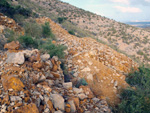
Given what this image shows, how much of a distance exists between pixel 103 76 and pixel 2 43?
3.73 meters

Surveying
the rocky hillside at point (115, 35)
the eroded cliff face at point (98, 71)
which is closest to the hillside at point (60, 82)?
the eroded cliff face at point (98, 71)

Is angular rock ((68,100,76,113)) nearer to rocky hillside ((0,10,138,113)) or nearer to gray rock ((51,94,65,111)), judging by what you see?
rocky hillside ((0,10,138,113))

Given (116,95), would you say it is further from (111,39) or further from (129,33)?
(129,33)

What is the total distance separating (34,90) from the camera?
247 cm

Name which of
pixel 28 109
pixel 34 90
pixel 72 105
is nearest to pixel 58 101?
pixel 72 105

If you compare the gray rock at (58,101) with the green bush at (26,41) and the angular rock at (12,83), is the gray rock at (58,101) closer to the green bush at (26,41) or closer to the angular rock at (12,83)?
the angular rock at (12,83)

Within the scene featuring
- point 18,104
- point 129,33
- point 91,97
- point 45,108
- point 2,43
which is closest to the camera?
point 18,104

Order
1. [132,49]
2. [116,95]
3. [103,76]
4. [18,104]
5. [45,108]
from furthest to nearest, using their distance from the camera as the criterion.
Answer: [132,49]
[103,76]
[116,95]
[45,108]
[18,104]

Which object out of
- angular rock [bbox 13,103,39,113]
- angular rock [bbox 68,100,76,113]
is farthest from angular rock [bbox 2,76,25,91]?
angular rock [bbox 68,100,76,113]

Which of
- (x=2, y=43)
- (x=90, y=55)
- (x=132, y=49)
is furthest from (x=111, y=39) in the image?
(x=2, y=43)

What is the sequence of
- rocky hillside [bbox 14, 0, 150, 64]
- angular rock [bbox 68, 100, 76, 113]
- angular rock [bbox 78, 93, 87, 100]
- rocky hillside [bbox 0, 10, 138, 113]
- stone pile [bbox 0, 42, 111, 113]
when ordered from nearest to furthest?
1. stone pile [bbox 0, 42, 111, 113]
2. rocky hillside [bbox 0, 10, 138, 113]
3. angular rock [bbox 68, 100, 76, 113]
4. angular rock [bbox 78, 93, 87, 100]
5. rocky hillside [bbox 14, 0, 150, 64]

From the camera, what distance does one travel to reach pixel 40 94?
8.04ft

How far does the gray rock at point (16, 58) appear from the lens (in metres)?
2.82

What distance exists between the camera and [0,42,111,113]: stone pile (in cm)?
207
